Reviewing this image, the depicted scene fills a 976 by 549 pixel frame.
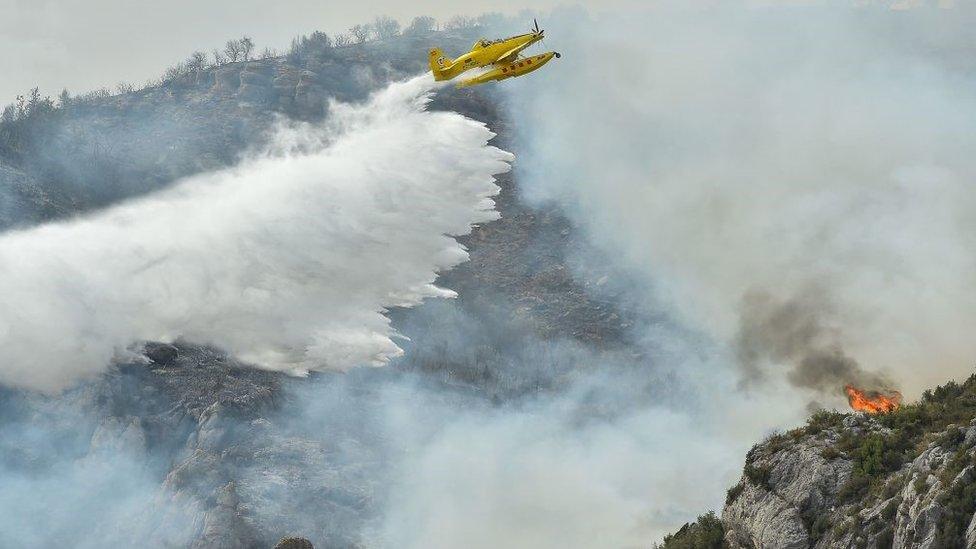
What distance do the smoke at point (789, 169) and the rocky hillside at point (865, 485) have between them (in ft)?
116

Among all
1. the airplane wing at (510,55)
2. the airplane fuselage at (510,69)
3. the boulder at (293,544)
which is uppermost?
the airplane wing at (510,55)

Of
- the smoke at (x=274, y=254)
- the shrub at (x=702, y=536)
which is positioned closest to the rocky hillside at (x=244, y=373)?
the smoke at (x=274, y=254)

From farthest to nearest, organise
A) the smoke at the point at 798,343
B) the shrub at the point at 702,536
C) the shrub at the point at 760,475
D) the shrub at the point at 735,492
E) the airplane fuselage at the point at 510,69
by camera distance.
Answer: the smoke at the point at 798,343 → the airplane fuselage at the point at 510,69 → the shrub at the point at 702,536 → the shrub at the point at 735,492 → the shrub at the point at 760,475

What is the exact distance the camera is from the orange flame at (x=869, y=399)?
78.2 metres

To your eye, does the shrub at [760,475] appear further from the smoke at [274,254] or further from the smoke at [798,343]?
the smoke at [274,254]

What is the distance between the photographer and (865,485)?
4122cm

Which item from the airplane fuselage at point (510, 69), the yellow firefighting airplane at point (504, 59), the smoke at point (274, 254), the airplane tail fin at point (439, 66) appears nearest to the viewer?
the yellow firefighting airplane at point (504, 59)

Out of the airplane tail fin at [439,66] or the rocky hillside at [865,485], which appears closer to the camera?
the rocky hillside at [865,485]

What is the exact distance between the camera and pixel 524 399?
86.4m

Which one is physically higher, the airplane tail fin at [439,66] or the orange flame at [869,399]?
the airplane tail fin at [439,66]

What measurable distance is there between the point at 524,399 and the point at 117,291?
1191 inches

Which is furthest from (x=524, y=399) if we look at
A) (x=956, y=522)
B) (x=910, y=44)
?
(x=910, y=44)

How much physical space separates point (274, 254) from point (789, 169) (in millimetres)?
44527

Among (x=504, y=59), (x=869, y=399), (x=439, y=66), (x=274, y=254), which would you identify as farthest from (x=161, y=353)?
(x=869, y=399)
